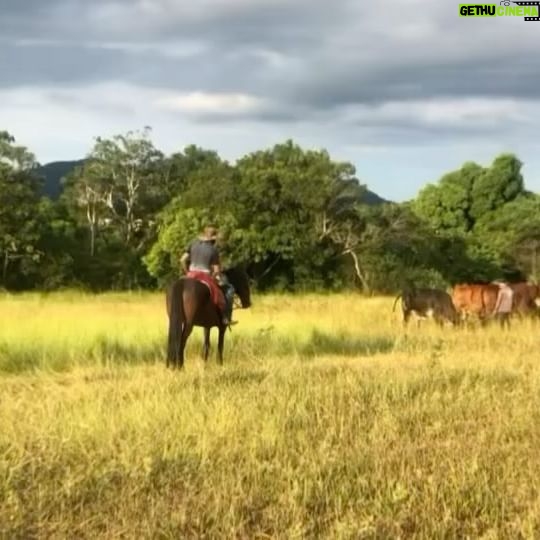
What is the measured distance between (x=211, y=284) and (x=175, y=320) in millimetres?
796

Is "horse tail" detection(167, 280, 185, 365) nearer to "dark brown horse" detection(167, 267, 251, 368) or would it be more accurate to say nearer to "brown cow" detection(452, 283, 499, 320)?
"dark brown horse" detection(167, 267, 251, 368)

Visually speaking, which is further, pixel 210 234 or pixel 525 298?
pixel 525 298

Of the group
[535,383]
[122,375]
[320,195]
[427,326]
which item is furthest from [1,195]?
[535,383]

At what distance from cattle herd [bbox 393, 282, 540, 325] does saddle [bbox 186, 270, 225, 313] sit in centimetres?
805

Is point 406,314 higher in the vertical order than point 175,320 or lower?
lower

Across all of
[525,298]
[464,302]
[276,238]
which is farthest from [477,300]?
[276,238]

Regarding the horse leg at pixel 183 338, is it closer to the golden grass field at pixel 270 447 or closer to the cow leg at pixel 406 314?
the golden grass field at pixel 270 447

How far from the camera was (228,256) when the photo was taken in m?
33.0

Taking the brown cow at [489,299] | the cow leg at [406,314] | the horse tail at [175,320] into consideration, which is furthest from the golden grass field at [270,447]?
the brown cow at [489,299]

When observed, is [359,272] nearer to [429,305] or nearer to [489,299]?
[489,299]

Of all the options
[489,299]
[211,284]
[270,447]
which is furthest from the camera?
[489,299]

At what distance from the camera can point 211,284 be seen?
1205 cm

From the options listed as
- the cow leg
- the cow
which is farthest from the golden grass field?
the cow leg

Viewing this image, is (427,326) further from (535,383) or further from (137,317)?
(535,383)
